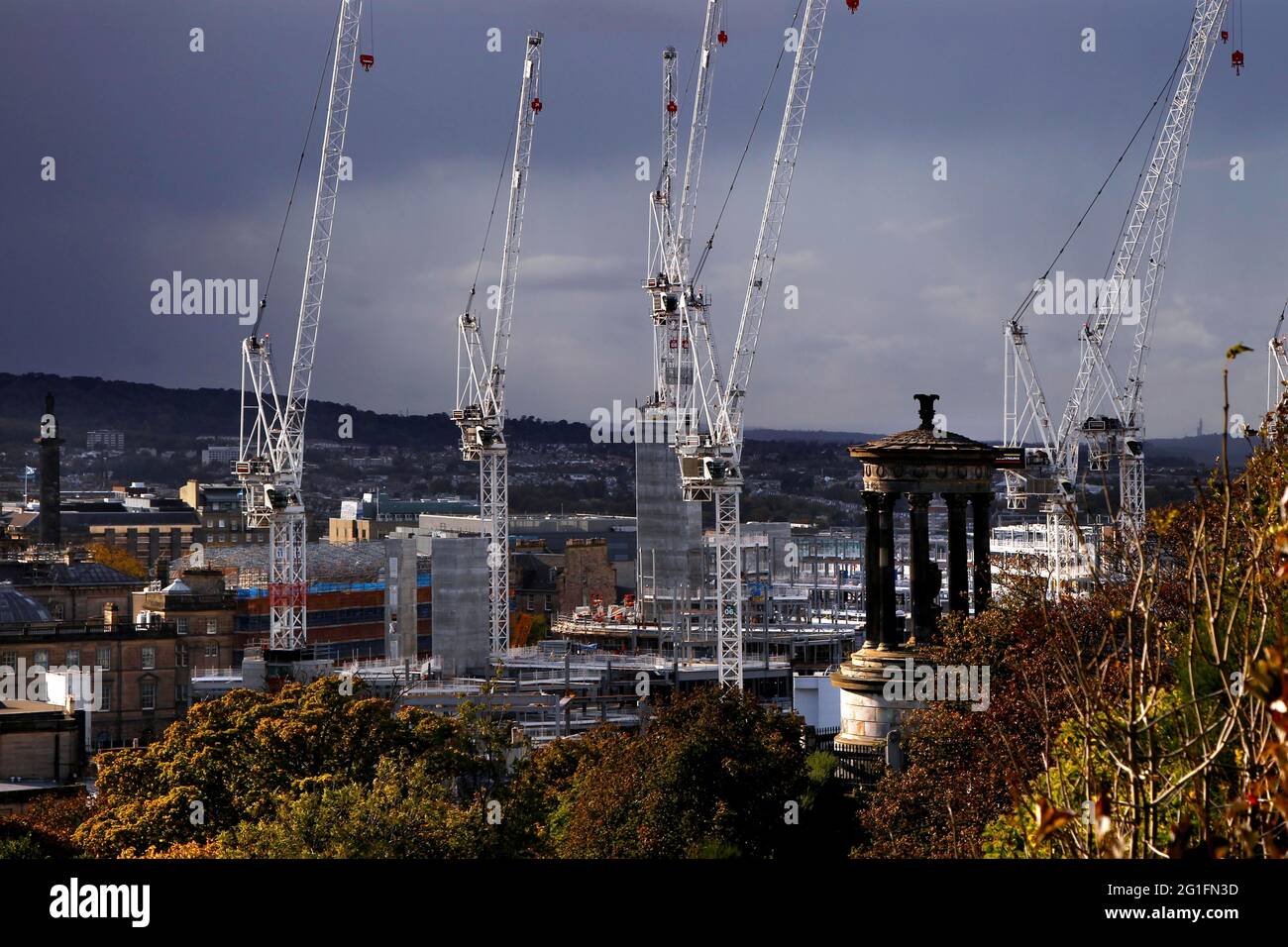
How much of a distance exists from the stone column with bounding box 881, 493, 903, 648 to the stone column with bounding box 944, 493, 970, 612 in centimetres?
105

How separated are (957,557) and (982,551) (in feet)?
4.52

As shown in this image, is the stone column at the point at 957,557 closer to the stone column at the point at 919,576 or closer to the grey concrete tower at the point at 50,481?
the stone column at the point at 919,576

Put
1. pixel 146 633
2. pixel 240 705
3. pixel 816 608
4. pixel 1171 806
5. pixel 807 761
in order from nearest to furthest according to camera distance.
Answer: pixel 1171 806 < pixel 807 761 < pixel 240 705 < pixel 146 633 < pixel 816 608

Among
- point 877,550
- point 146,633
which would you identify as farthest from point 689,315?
point 877,550

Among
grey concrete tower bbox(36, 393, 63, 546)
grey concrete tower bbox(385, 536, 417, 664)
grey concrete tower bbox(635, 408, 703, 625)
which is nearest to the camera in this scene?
grey concrete tower bbox(635, 408, 703, 625)

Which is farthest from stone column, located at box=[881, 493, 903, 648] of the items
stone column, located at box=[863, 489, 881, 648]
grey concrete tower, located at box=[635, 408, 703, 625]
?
grey concrete tower, located at box=[635, 408, 703, 625]

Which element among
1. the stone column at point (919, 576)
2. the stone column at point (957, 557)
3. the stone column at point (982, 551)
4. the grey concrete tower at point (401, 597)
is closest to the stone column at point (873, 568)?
the stone column at point (919, 576)

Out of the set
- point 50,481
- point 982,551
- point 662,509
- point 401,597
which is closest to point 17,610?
point 401,597

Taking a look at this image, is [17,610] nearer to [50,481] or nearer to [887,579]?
[50,481]

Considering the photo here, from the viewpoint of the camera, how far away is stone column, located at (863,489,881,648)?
35.4 meters

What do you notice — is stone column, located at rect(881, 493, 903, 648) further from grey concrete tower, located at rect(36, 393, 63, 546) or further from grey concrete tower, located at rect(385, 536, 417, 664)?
grey concrete tower, located at rect(36, 393, 63, 546)
